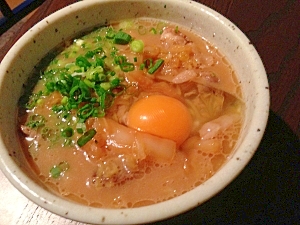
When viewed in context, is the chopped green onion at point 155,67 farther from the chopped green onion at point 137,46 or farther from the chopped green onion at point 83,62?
the chopped green onion at point 83,62

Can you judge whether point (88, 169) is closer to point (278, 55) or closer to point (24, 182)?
point (24, 182)

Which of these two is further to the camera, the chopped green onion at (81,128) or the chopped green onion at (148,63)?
the chopped green onion at (148,63)

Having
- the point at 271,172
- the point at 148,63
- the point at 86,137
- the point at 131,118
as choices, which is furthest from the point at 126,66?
the point at 271,172

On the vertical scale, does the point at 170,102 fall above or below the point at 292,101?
above

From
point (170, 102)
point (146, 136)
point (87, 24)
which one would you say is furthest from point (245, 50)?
point (87, 24)

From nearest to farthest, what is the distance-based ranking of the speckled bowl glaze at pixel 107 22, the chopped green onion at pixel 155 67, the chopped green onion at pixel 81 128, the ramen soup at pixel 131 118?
the speckled bowl glaze at pixel 107 22 → the ramen soup at pixel 131 118 → the chopped green onion at pixel 81 128 → the chopped green onion at pixel 155 67

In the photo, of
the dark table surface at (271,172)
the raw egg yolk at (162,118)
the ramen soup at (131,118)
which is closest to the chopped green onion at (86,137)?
the ramen soup at (131,118)

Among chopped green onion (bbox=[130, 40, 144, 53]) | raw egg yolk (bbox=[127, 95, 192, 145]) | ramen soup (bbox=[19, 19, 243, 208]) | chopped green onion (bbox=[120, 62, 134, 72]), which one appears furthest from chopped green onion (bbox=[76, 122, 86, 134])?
chopped green onion (bbox=[130, 40, 144, 53])
